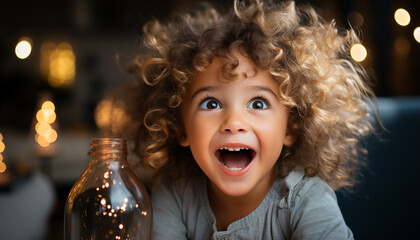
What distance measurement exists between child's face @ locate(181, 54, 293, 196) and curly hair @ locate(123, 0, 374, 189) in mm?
25

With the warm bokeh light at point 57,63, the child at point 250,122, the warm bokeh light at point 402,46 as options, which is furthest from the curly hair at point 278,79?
the warm bokeh light at point 57,63

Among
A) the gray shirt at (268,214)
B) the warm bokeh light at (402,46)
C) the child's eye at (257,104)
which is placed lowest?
the gray shirt at (268,214)

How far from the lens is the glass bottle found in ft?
2.16

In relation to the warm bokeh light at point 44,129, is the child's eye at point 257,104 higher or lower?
higher

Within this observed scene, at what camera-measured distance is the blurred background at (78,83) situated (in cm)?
105

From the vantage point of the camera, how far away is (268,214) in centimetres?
87

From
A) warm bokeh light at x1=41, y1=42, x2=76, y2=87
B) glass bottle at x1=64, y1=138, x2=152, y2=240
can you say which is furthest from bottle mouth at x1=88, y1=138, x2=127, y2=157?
warm bokeh light at x1=41, y1=42, x2=76, y2=87

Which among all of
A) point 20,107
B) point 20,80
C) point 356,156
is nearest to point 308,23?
point 356,156

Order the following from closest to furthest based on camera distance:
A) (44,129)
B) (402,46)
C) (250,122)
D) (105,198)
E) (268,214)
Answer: (105,198) < (250,122) < (268,214) < (402,46) < (44,129)

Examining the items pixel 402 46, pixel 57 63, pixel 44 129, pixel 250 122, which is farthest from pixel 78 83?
pixel 250 122

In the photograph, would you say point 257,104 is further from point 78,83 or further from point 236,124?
point 78,83

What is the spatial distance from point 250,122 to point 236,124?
0.03 metres

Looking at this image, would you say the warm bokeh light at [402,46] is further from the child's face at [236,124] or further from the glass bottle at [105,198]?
the glass bottle at [105,198]

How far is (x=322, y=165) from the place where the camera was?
92cm
